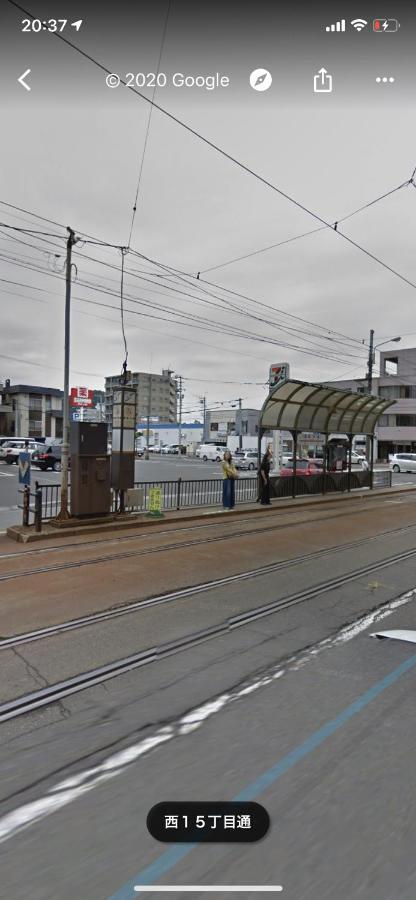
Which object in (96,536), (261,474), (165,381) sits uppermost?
(165,381)

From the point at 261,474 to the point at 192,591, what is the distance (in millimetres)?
9916

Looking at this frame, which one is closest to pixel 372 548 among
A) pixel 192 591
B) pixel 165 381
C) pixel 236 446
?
pixel 192 591

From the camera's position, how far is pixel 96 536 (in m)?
10.4

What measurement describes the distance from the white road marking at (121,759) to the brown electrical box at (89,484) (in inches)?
297

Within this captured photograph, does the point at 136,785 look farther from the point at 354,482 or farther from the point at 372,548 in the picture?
the point at 354,482

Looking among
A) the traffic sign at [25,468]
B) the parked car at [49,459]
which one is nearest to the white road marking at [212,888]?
the traffic sign at [25,468]

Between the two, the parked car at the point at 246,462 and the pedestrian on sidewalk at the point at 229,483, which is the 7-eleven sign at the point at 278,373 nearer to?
the pedestrian on sidewalk at the point at 229,483

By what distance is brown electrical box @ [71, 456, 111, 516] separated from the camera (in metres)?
11.0

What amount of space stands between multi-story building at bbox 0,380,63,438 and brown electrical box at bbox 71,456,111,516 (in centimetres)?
5765

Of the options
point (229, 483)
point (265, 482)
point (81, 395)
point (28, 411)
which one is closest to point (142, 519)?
point (229, 483)

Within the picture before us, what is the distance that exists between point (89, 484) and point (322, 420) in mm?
11009

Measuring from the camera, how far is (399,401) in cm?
5650

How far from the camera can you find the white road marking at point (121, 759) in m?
2.52

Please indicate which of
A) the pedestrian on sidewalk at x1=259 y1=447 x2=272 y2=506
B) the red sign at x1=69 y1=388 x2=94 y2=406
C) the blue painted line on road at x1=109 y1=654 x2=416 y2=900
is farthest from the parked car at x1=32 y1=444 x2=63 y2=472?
the red sign at x1=69 y1=388 x2=94 y2=406
